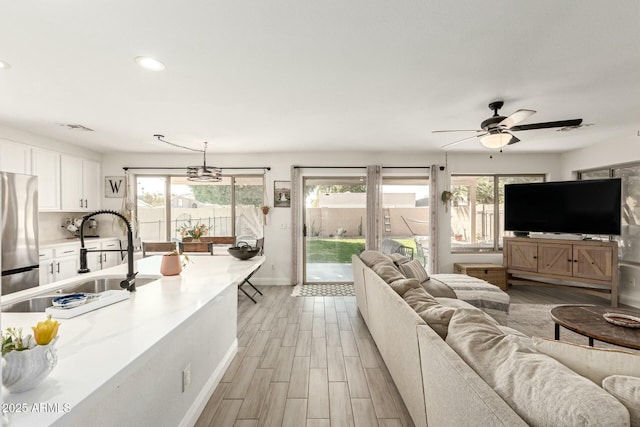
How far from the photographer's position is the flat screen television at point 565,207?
4.58 m

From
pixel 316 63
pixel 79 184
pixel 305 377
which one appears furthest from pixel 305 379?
pixel 79 184

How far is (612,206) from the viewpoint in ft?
14.9

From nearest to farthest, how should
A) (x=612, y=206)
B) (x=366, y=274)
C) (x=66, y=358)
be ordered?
1. (x=66, y=358)
2. (x=366, y=274)
3. (x=612, y=206)

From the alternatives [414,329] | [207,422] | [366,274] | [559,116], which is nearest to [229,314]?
[207,422]

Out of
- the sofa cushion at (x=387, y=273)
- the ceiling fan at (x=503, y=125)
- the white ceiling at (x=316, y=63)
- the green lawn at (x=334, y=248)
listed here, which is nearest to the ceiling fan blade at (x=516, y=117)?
the ceiling fan at (x=503, y=125)

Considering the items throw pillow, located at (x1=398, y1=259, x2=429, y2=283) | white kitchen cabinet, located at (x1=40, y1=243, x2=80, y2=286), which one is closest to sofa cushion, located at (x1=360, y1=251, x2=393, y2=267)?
throw pillow, located at (x1=398, y1=259, x2=429, y2=283)

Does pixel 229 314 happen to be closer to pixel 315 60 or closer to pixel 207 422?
pixel 207 422

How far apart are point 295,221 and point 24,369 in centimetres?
477

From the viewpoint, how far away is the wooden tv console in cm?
456

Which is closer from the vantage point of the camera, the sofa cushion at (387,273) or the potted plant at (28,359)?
the potted plant at (28,359)

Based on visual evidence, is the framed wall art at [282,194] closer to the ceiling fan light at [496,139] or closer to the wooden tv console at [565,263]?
the ceiling fan light at [496,139]

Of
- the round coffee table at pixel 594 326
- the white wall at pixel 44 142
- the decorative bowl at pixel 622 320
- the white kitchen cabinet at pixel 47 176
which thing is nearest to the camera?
the round coffee table at pixel 594 326

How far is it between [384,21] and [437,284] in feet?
9.00

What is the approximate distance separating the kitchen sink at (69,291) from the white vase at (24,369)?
97 centimetres
